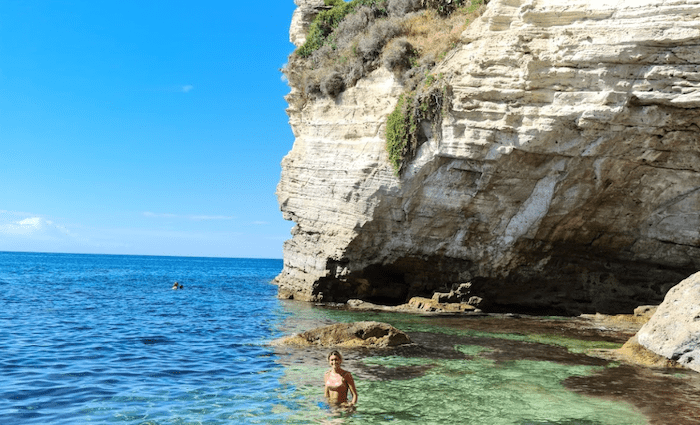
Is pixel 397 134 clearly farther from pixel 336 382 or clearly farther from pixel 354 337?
pixel 336 382

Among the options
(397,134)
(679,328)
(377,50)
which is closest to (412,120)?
(397,134)

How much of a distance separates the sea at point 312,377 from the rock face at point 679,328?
27.5 inches

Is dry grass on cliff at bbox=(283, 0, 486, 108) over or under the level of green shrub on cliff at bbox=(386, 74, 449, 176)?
over

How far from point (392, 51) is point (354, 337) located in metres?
11.5

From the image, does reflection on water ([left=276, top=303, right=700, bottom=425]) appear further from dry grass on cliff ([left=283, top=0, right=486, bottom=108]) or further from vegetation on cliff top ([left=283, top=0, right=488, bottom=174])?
dry grass on cliff ([left=283, top=0, right=486, bottom=108])

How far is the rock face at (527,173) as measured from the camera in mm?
15727

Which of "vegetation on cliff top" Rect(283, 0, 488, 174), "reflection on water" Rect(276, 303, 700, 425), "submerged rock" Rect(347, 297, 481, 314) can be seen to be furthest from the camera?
"submerged rock" Rect(347, 297, 481, 314)

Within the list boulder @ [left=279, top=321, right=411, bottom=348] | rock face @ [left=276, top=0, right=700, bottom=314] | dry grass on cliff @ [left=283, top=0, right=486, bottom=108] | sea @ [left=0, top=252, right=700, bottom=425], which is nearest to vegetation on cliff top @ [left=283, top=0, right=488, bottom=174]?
dry grass on cliff @ [left=283, top=0, right=486, bottom=108]

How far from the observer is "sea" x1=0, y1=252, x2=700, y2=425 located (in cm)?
859

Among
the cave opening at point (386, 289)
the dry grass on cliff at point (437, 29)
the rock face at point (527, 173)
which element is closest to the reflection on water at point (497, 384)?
the rock face at point (527, 173)

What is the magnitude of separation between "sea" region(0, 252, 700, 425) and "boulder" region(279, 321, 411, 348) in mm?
454

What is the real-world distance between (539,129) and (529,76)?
5.17 feet

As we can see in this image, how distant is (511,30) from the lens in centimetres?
1702

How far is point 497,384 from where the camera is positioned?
10422 millimetres
